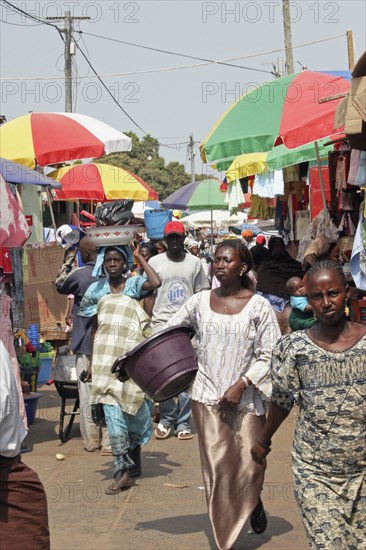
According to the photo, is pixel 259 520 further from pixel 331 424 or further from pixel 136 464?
pixel 331 424

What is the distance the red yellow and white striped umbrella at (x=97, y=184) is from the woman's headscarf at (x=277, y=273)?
5.88m

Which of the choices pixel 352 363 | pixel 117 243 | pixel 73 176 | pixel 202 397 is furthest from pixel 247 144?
pixel 73 176

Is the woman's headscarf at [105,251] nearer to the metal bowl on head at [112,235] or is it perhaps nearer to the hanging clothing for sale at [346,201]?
the metal bowl on head at [112,235]

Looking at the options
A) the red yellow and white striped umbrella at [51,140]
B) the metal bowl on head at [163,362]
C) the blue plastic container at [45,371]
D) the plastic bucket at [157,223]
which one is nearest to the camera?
the metal bowl on head at [163,362]

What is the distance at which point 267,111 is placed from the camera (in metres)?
8.16

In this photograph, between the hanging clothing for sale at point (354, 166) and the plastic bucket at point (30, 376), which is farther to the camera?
the plastic bucket at point (30, 376)

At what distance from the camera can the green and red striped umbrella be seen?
7785mm

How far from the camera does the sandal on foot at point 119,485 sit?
7.68 m

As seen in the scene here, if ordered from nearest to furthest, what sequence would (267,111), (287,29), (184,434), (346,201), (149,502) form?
(149,502)
(346,201)
(267,111)
(184,434)
(287,29)

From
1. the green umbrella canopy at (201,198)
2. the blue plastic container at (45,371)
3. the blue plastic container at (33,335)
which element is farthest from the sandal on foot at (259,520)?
the green umbrella canopy at (201,198)

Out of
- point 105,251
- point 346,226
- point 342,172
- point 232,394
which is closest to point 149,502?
point 232,394

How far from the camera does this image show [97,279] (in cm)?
933

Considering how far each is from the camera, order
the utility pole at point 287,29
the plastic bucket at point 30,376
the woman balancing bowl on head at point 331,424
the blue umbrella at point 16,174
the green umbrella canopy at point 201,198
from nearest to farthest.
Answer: the woman balancing bowl on head at point 331,424, the blue umbrella at point 16,174, the plastic bucket at point 30,376, the green umbrella canopy at point 201,198, the utility pole at point 287,29

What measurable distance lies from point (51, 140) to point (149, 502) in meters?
4.92
